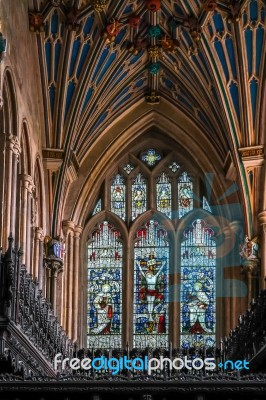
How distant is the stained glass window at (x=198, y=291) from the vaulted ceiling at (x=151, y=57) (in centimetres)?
374

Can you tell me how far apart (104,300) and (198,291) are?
3356 mm

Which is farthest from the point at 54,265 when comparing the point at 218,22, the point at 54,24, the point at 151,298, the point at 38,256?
the point at 218,22

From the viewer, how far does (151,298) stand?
162 ft

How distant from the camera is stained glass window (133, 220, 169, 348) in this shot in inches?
1921

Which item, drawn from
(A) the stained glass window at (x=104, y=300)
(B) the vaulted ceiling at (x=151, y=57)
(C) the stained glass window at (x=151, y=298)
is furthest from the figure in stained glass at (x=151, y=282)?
(B) the vaulted ceiling at (x=151, y=57)

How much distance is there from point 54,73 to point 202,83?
5142mm

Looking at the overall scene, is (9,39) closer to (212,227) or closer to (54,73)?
(54,73)

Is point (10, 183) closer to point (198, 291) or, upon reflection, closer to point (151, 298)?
point (151, 298)

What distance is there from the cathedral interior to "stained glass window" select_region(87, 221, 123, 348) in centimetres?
5

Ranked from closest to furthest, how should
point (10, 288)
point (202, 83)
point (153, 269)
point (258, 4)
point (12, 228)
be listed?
point (10, 288) < point (12, 228) < point (258, 4) < point (202, 83) < point (153, 269)

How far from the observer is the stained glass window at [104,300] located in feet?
160

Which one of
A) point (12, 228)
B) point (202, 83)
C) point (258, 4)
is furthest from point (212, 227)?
point (12, 228)

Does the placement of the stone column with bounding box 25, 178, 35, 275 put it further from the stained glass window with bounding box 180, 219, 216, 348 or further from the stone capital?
the stained glass window with bounding box 180, 219, 216, 348

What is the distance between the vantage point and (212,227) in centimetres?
4997
